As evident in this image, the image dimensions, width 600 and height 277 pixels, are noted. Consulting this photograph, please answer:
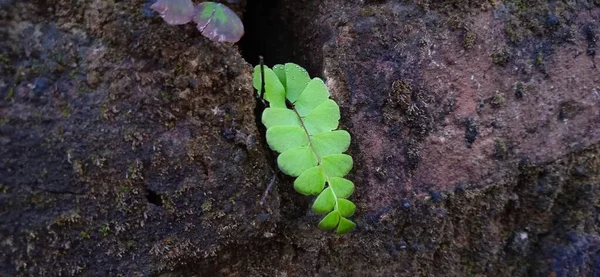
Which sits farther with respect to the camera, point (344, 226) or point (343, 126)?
point (343, 126)

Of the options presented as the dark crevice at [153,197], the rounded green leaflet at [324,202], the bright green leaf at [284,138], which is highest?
the bright green leaf at [284,138]

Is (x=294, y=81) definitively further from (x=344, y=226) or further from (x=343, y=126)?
(x=344, y=226)

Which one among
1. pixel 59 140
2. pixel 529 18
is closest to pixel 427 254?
pixel 529 18

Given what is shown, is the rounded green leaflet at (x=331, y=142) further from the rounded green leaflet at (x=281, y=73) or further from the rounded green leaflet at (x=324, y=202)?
the rounded green leaflet at (x=281, y=73)

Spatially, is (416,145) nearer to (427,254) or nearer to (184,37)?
(427,254)

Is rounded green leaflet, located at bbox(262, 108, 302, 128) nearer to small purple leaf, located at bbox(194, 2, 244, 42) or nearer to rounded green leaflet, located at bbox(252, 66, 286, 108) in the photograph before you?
rounded green leaflet, located at bbox(252, 66, 286, 108)

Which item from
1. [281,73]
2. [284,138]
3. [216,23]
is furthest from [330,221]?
[216,23]

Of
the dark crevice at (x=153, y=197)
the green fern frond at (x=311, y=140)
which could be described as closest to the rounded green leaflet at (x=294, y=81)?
the green fern frond at (x=311, y=140)
